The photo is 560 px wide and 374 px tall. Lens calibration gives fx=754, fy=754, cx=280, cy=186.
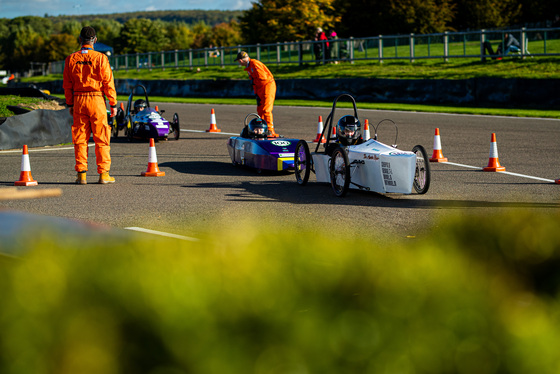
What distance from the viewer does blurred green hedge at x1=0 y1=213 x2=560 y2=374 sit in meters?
1.83

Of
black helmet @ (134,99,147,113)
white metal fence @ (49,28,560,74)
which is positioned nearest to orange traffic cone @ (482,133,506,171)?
black helmet @ (134,99,147,113)

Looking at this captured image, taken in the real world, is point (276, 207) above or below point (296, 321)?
below

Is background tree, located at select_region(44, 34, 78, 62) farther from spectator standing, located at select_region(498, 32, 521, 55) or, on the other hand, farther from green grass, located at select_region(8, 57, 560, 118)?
spectator standing, located at select_region(498, 32, 521, 55)

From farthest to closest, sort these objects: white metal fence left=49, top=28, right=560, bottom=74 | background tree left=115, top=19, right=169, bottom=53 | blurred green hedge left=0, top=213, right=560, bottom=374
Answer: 1. background tree left=115, top=19, right=169, bottom=53
2. white metal fence left=49, top=28, right=560, bottom=74
3. blurred green hedge left=0, top=213, right=560, bottom=374

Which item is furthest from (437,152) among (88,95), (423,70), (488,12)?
(488,12)

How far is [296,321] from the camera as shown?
1926 millimetres

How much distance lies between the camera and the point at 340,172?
31.0ft

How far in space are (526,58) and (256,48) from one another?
15.9 meters

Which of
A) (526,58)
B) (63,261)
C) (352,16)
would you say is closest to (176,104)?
(526,58)

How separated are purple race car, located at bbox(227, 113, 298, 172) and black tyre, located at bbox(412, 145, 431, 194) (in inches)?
101

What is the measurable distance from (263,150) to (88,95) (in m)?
2.73

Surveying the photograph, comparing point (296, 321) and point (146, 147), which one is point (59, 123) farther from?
point (296, 321)

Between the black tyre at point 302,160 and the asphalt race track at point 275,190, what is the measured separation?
0.17 meters

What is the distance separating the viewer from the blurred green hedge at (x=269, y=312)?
6.01 ft
